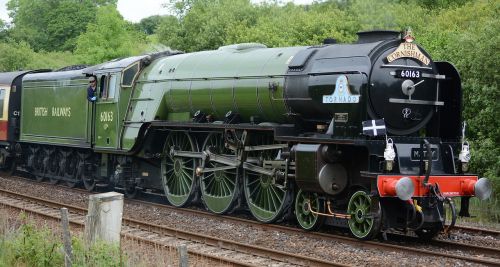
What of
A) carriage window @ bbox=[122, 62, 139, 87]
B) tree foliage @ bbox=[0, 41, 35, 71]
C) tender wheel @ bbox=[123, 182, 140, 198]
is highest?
tree foliage @ bbox=[0, 41, 35, 71]

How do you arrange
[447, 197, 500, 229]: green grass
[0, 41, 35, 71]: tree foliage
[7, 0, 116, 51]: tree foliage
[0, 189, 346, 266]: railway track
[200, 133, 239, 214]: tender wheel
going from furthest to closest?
[7, 0, 116, 51]: tree foliage
[0, 41, 35, 71]: tree foliage
[447, 197, 500, 229]: green grass
[200, 133, 239, 214]: tender wheel
[0, 189, 346, 266]: railway track

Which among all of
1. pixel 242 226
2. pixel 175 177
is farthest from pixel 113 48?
pixel 242 226

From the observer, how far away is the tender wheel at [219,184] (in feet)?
46.8

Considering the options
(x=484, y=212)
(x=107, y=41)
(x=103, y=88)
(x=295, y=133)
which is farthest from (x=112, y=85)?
(x=107, y=41)

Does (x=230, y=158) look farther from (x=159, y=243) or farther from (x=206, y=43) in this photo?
(x=206, y=43)

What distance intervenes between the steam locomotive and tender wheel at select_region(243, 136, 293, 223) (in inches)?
1.2

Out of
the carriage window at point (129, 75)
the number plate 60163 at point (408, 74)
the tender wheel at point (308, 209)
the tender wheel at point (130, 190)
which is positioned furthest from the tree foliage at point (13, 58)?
the number plate 60163 at point (408, 74)

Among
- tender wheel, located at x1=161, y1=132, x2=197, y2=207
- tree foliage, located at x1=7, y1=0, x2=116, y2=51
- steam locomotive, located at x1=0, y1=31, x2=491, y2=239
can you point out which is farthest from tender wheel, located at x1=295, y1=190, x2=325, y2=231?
tree foliage, located at x1=7, y1=0, x2=116, y2=51

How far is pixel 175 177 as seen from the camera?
1603 centimetres

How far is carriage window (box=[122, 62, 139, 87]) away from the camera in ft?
56.1

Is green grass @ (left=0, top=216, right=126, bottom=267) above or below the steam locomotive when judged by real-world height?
below

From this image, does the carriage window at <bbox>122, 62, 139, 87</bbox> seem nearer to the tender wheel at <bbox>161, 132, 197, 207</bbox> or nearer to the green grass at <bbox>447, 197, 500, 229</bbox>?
the tender wheel at <bbox>161, 132, 197, 207</bbox>

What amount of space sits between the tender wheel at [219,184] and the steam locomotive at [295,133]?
1.3 inches

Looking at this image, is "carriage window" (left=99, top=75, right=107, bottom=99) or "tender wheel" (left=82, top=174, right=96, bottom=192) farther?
"tender wheel" (left=82, top=174, right=96, bottom=192)
